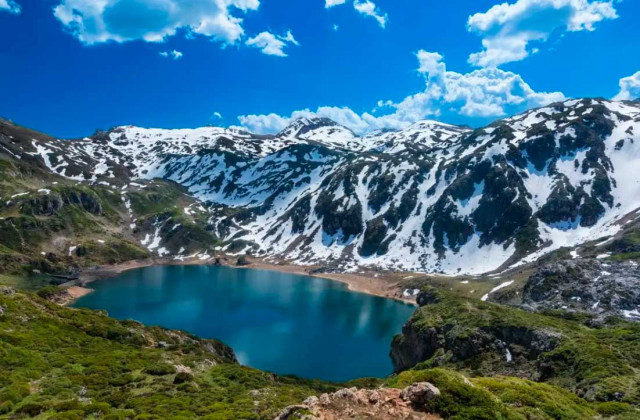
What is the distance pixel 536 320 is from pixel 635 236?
100339mm

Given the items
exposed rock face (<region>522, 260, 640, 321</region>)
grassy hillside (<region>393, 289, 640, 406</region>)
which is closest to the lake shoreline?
exposed rock face (<region>522, 260, 640, 321</region>)

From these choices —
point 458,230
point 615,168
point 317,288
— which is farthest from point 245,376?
point 615,168

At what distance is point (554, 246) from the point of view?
166m

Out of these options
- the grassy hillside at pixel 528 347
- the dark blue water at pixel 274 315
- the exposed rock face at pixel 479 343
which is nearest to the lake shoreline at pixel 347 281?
the dark blue water at pixel 274 315

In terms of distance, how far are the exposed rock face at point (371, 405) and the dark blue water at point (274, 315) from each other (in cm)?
6328

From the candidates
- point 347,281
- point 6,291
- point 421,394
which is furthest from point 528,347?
point 347,281

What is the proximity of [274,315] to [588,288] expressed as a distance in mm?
84404

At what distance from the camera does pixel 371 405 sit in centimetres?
1819

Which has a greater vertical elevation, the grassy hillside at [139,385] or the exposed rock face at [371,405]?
the exposed rock face at [371,405]

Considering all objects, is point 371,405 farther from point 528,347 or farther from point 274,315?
point 274,315

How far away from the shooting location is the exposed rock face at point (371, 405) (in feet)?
57.1

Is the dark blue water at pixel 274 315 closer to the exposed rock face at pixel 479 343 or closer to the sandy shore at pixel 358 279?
the sandy shore at pixel 358 279

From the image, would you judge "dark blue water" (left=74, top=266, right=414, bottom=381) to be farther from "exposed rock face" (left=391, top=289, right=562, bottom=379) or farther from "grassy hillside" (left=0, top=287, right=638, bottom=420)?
"grassy hillside" (left=0, top=287, right=638, bottom=420)

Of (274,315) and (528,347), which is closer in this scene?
(528,347)
